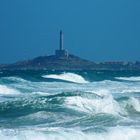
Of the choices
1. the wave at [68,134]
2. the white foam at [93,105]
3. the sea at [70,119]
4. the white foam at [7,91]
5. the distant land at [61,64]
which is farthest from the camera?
the distant land at [61,64]

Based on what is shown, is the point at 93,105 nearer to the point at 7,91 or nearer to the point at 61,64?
the point at 7,91

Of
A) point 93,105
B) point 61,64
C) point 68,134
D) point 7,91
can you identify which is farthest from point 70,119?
point 61,64

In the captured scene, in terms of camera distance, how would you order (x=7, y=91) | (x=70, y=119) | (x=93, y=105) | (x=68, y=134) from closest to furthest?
(x=68, y=134) < (x=70, y=119) < (x=93, y=105) < (x=7, y=91)

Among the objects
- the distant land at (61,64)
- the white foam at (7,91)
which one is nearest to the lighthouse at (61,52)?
the distant land at (61,64)

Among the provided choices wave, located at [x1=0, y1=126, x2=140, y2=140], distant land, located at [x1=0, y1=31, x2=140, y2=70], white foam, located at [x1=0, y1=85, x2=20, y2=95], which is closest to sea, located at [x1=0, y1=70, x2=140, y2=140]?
wave, located at [x1=0, y1=126, x2=140, y2=140]

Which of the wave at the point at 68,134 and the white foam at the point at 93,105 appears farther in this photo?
the white foam at the point at 93,105

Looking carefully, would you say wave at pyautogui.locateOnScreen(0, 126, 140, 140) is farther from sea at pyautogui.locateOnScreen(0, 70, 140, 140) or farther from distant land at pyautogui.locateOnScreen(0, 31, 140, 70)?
distant land at pyautogui.locateOnScreen(0, 31, 140, 70)

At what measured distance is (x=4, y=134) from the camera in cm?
1341

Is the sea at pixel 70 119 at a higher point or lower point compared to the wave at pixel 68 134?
higher

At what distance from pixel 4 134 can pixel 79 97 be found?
9258 millimetres

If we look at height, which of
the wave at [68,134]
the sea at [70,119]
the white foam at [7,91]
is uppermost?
the white foam at [7,91]

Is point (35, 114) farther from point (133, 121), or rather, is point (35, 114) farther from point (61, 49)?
point (61, 49)

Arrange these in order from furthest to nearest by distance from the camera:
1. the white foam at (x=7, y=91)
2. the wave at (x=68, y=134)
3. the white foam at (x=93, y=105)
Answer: the white foam at (x=7, y=91) → the white foam at (x=93, y=105) → the wave at (x=68, y=134)

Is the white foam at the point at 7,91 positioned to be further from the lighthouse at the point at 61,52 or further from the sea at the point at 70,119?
the lighthouse at the point at 61,52
